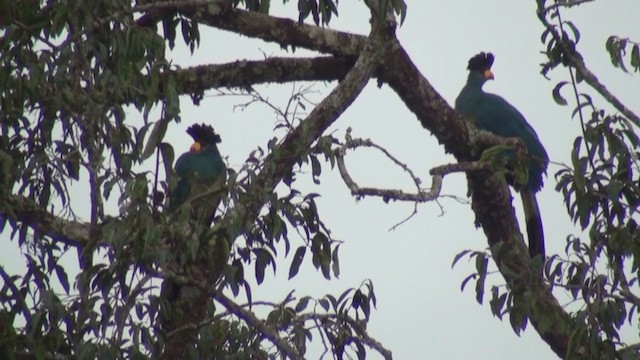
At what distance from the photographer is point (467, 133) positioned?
5445 millimetres

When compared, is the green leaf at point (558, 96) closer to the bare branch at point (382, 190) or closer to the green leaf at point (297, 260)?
the bare branch at point (382, 190)

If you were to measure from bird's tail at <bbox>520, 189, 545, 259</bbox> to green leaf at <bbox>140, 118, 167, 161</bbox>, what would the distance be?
3.17m

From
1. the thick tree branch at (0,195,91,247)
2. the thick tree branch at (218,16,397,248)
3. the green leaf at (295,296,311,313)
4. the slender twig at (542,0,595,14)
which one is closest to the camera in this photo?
the thick tree branch at (218,16,397,248)

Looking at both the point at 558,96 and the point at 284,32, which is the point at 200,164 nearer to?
the point at 284,32

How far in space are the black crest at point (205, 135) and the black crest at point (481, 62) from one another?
1.65 m

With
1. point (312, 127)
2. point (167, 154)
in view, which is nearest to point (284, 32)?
point (312, 127)

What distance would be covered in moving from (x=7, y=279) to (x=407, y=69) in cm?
213

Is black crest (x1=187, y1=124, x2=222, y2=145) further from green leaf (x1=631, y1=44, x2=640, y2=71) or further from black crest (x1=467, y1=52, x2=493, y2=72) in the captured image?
green leaf (x1=631, y1=44, x2=640, y2=71)

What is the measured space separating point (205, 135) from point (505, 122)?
187 centimetres

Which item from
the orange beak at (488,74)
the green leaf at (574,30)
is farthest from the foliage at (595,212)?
the orange beak at (488,74)

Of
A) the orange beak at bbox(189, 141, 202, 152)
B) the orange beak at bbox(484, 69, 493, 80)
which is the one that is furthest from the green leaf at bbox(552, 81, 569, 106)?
the orange beak at bbox(189, 141, 202, 152)

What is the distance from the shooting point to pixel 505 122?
21.1 feet

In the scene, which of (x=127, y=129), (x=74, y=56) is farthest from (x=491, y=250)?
(x=74, y=56)

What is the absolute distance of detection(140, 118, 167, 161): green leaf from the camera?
3148 millimetres
